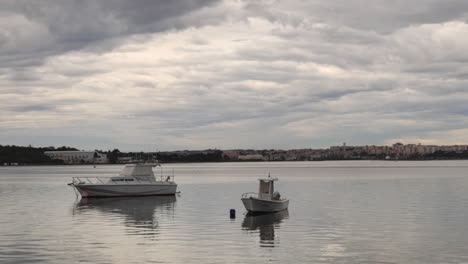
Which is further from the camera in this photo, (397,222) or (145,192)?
(145,192)

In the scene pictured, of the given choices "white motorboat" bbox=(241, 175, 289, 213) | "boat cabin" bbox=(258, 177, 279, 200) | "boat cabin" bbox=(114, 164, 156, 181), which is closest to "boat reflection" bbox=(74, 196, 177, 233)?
"boat cabin" bbox=(114, 164, 156, 181)

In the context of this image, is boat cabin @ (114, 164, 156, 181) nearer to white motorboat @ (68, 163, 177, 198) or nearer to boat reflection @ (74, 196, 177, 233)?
white motorboat @ (68, 163, 177, 198)

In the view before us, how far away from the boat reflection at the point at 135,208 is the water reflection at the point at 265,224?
711cm

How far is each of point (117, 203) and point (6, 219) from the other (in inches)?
810

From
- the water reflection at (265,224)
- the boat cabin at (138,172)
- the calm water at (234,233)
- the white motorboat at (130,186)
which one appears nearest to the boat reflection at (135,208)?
the calm water at (234,233)

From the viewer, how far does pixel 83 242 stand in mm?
35219

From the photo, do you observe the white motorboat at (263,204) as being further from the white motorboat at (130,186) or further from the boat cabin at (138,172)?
the boat cabin at (138,172)

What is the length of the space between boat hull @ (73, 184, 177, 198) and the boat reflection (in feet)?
2.44

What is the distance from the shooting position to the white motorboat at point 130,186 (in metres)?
74.3

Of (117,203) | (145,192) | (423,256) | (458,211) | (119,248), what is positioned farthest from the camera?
(145,192)

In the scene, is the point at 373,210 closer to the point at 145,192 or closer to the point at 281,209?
the point at 281,209

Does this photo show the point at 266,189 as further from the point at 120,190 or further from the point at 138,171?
the point at 138,171

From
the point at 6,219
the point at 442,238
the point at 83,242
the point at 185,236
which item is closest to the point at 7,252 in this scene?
the point at 83,242

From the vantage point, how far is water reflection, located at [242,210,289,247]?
37638 mm
